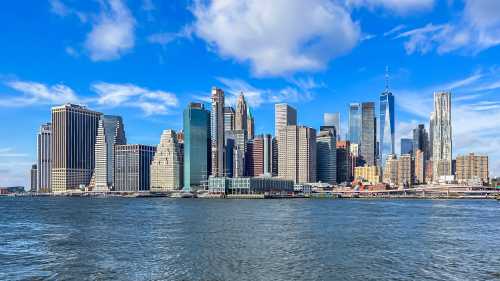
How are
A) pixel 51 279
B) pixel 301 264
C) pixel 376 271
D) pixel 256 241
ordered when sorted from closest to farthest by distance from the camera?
pixel 51 279, pixel 376 271, pixel 301 264, pixel 256 241

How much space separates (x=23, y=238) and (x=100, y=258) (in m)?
25.4

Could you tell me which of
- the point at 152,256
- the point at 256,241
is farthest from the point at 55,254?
the point at 256,241

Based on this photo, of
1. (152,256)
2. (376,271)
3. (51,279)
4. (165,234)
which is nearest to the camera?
(51,279)

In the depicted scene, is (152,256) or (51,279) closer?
(51,279)

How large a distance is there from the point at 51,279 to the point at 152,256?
45.3ft

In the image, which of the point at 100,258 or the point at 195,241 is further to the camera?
the point at 195,241

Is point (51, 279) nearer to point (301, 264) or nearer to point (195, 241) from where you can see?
point (301, 264)

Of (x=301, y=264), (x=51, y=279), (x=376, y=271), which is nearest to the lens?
(x=51, y=279)

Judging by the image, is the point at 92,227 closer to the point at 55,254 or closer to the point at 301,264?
the point at 55,254

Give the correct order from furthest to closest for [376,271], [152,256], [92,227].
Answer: [92,227], [152,256], [376,271]

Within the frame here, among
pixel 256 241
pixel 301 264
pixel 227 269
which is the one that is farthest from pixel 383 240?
pixel 227 269

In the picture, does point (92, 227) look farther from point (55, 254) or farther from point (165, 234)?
point (55, 254)

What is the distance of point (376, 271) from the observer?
161 feet

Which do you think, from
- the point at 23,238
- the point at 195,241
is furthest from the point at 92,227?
the point at 195,241
